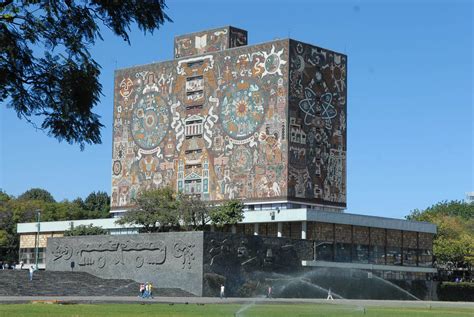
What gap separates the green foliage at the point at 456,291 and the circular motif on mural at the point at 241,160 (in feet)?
72.6

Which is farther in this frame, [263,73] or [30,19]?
[263,73]

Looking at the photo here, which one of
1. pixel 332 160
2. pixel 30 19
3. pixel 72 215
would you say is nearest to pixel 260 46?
pixel 332 160

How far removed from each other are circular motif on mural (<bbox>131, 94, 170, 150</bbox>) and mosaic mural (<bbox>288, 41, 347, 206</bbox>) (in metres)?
15.1

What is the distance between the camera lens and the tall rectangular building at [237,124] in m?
79.8

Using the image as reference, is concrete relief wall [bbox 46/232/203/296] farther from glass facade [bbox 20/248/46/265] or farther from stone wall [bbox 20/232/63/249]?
stone wall [bbox 20/232/63/249]

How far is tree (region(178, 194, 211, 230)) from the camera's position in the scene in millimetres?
76375

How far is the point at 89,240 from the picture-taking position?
71.0 metres

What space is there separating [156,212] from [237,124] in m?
11.8

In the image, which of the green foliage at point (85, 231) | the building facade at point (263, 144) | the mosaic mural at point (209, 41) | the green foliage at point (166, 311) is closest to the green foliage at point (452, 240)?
the building facade at point (263, 144)

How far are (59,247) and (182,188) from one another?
54.4 ft

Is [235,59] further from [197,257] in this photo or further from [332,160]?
[197,257]

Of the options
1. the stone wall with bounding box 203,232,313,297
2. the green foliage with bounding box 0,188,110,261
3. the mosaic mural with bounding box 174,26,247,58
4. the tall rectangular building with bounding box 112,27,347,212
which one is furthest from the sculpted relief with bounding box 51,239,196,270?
the green foliage with bounding box 0,188,110,261

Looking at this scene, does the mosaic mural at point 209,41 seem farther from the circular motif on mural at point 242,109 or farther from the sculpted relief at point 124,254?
the sculpted relief at point 124,254

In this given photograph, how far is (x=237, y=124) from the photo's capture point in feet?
269
